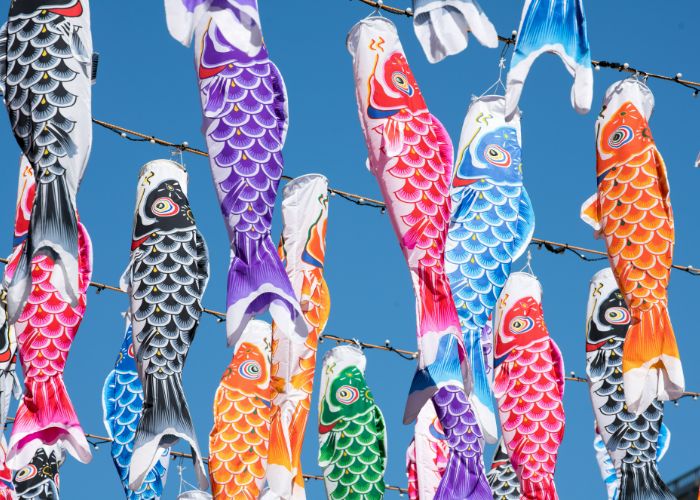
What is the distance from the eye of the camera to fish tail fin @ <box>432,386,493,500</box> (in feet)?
24.6

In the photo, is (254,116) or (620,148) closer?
(254,116)

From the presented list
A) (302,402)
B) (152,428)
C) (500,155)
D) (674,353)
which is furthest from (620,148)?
(152,428)

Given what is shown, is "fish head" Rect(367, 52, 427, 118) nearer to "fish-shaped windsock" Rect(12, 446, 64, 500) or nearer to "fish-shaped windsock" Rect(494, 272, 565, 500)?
"fish-shaped windsock" Rect(494, 272, 565, 500)

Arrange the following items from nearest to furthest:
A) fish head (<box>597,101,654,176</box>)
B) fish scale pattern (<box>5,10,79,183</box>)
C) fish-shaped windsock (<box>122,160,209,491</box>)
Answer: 1. fish scale pattern (<box>5,10,79,183</box>)
2. fish-shaped windsock (<box>122,160,209,491</box>)
3. fish head (<box>597,101,654,176</box>)

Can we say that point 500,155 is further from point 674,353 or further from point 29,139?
point 29,139

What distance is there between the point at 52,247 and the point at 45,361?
31.0 inches

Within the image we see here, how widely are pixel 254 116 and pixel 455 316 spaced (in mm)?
1348

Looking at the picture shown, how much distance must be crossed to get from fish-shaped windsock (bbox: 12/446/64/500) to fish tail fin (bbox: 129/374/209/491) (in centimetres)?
140

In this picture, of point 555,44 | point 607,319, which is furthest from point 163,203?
point 607,319

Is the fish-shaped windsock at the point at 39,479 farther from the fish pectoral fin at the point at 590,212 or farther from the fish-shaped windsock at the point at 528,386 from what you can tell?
the fish pectoral fin at the point at 590,212

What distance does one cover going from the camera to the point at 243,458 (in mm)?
8531

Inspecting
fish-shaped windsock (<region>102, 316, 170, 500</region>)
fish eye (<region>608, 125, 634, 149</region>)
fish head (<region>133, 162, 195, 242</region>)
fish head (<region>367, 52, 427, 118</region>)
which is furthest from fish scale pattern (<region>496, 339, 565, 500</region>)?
fish head (<region>133, 162, 195, 242</region>)

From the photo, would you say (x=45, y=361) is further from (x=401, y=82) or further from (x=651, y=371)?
(x=651, y=371)

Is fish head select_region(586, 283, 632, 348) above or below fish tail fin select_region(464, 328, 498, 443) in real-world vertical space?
above
